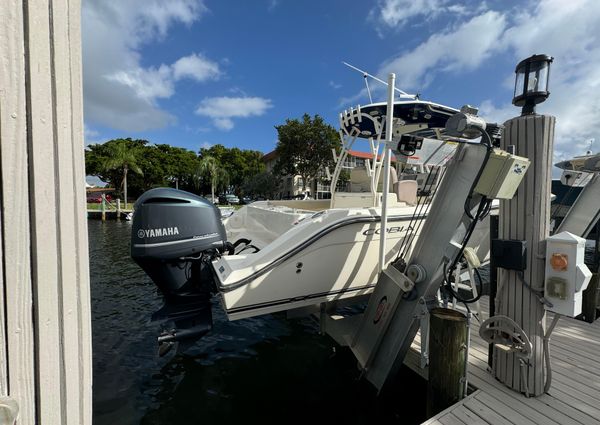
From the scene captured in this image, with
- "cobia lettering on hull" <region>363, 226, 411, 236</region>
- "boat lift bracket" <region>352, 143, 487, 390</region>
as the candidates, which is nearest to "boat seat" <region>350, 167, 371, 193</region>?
"cobia lettering on hull" <region>363, 226, 411, 236</region>

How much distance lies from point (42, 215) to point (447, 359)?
2.73 meters

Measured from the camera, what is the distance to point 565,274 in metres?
2.15

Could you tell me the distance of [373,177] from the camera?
4.46 metres

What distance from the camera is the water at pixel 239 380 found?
2980 millimetres

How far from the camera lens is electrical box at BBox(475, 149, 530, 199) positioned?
7.08ft

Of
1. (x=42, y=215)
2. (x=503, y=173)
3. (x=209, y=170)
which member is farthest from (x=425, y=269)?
(x=209, y=170)

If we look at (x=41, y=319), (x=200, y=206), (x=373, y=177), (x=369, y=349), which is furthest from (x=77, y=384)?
(x=373, y=177)

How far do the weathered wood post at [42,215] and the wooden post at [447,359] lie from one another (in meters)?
2.43

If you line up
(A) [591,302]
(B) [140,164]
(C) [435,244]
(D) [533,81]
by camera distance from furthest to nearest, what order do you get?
(B) [140,164] < (A) [591,302] < (C) [435,244] < (D) [533,81]

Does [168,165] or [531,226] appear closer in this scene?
[531,226]

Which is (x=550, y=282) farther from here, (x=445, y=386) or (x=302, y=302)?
(x=302, y=302)

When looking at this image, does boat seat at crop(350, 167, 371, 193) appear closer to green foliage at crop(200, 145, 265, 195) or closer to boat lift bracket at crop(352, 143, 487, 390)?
boat lift bracket at crop(352, 143, 487, 390)

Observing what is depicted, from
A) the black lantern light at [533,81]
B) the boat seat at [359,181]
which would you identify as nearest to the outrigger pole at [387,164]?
the black lantern light at [533,81]

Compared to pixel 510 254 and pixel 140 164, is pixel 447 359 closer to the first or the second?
pixel 510 254
